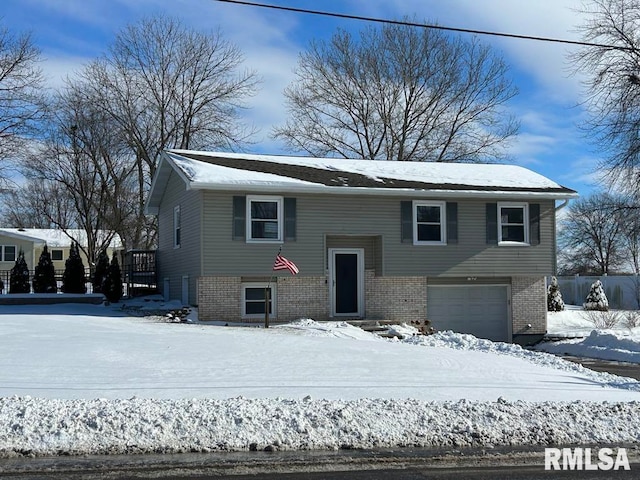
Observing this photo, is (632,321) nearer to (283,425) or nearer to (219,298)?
(219,298)

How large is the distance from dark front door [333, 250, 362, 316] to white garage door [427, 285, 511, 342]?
255cm

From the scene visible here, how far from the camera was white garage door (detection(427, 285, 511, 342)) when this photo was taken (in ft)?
76.6

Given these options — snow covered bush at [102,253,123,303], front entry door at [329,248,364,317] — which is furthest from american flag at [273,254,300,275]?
snow covered bush at [102,253,123,303]

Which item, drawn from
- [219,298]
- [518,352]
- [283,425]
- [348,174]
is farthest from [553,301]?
[283,425]

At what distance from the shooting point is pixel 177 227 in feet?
79.3

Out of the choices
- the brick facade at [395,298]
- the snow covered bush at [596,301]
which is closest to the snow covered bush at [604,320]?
the snow covered bush at [596,301]

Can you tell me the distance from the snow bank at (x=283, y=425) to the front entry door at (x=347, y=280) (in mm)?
12635

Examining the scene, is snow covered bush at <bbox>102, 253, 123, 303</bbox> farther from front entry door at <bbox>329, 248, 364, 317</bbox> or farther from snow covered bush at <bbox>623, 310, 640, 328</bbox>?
snow covered bush at <bbox>623, 310, 640, 328</bbox>

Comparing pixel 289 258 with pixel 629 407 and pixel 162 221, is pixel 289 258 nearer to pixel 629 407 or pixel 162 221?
pixel 162 221

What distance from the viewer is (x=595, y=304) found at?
35.2 metres

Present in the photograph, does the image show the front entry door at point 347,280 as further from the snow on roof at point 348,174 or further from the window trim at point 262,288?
the snow on roof at point 348,174

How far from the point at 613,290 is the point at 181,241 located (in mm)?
28682

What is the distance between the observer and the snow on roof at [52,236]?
5278cm

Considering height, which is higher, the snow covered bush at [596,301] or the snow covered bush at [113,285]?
the snow covered bush at [113,285]
